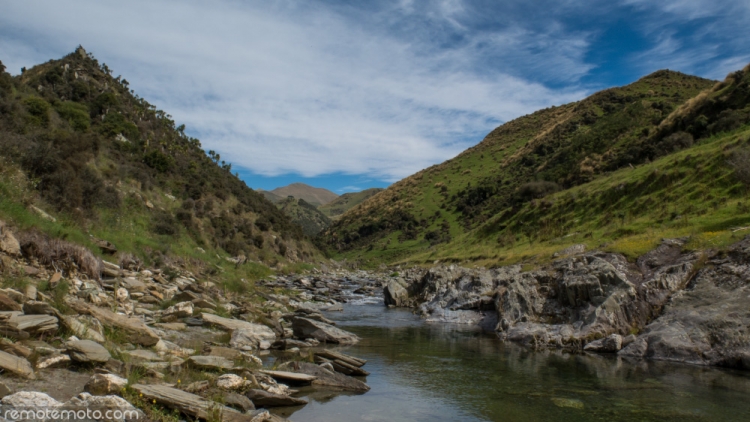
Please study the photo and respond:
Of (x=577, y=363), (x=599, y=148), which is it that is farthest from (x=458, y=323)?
(x=599, y=148)

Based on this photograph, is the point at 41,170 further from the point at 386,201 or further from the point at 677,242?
the point at 386,201

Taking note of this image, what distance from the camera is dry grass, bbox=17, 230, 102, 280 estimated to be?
13.7 meters

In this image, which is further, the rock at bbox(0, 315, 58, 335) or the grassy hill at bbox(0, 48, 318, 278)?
the grassy hill at bbox(0, 48, 318, 278)

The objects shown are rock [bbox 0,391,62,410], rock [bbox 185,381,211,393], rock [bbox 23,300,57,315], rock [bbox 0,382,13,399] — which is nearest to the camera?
rock [bbox 0,391,62,410]

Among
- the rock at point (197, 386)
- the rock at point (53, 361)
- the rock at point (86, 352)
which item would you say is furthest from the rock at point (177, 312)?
the rock at point (197, 386)

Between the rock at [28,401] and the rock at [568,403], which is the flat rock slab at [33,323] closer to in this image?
the rock at [28,401]

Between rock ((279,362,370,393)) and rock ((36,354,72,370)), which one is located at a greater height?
rock ((36,354,72,370))

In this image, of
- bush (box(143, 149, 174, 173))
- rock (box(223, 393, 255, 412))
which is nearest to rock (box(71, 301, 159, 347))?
rock (box(223, 393, 255, 412))

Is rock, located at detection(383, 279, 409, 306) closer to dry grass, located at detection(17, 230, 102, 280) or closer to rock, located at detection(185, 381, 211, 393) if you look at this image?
dry grass, located at detection(17, 230, 102, 280)

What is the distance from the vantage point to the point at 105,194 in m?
27.3

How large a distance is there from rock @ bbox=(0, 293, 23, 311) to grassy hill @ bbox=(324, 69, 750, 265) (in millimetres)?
23176

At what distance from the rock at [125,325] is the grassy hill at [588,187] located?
20.8 metres

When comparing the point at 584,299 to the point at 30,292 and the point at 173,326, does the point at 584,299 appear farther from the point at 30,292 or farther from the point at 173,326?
the point at 30,292

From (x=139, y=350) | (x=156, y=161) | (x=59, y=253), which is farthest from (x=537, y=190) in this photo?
(x=139, y=350)
